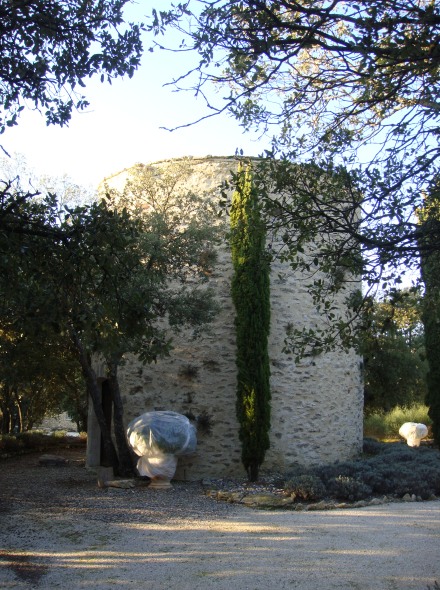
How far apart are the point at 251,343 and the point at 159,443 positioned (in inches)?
91.2

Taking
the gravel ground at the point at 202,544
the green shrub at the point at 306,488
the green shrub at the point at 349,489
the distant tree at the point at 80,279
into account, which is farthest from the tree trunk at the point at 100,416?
the distant tree at the point at 80,279

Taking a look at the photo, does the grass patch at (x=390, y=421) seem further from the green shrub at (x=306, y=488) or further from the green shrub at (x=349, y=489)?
the green shrub at (x=306, y=488)

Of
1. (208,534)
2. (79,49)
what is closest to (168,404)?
(208,534)

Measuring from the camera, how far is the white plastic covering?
33.6 ft

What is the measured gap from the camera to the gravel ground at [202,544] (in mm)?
5473

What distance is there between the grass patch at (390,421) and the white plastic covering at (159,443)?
36.5 feet

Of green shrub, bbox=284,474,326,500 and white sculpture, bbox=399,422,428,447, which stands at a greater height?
white sculpture, bbox=399,422,428,447

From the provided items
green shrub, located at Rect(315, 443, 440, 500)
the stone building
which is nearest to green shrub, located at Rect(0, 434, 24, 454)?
the stone building

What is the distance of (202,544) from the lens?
667 centimetres

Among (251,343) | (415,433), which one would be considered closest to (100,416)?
(251,343)

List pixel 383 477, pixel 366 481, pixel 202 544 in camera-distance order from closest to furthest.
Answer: pixel 202 544
pixel 366 481
pixel 383 477

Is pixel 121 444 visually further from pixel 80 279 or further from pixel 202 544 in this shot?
pixel 80 279

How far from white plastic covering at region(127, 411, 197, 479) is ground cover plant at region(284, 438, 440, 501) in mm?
1837

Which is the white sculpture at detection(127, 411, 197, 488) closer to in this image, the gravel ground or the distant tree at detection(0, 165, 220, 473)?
the gravel ground
